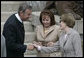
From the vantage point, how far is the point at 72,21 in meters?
Result: 6.16

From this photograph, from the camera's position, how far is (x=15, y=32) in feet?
20.4

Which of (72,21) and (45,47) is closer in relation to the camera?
(72,21)

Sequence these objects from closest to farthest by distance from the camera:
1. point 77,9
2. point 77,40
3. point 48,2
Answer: point 77,40 → point 77,9 → point 48,2

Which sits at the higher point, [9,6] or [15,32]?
[9,6]

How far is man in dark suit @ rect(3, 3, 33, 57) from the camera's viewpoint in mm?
6184

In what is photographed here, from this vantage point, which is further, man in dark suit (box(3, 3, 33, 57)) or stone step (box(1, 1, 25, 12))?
stone step (box(1, 1, 25, 12))

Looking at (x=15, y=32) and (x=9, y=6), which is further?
(x=9, y=6)

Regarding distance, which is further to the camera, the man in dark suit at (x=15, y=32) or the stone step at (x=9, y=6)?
the stone step at (x=9, y=6)

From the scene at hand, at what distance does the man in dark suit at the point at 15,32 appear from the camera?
6.18m

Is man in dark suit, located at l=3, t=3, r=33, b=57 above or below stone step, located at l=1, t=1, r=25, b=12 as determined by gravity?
below

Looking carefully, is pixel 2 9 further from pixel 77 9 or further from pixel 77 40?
pixel 77 40

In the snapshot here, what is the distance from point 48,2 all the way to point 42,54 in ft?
14.7

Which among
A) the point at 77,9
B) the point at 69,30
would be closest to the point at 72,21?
the point at 69,30

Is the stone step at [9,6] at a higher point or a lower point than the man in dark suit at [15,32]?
higher
